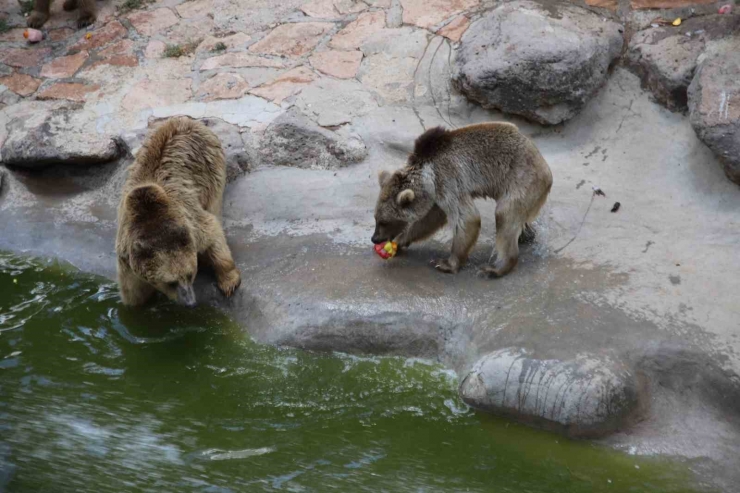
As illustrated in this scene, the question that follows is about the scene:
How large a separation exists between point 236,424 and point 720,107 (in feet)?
15.4

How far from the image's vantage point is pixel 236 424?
17.0 feet

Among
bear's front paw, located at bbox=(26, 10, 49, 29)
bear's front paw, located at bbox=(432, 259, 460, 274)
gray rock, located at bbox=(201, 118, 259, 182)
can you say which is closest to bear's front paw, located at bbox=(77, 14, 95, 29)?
bear's front paw, located at bbox=(26, 10, 49, 29)

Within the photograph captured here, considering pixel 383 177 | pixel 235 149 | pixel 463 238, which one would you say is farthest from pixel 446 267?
pixel 235 149

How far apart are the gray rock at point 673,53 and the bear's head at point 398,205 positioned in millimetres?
2876

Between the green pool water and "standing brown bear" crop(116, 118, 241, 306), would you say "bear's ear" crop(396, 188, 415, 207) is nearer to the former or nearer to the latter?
the green pool water

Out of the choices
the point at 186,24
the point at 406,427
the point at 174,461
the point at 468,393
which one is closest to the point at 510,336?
the point at 468,393

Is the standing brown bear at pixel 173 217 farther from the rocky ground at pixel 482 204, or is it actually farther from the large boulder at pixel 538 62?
the large boulder at pixel 538 62

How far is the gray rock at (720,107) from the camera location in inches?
260

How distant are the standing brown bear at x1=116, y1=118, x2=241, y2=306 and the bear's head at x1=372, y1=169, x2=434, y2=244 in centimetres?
126

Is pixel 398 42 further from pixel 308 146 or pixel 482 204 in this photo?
pixel 482 204

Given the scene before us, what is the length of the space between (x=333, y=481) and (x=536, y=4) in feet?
18.3

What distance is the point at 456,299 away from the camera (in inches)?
238

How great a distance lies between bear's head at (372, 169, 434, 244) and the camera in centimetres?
633

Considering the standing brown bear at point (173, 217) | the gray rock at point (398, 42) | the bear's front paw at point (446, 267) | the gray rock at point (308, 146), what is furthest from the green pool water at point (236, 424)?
the gray rock at point (398, 42)
